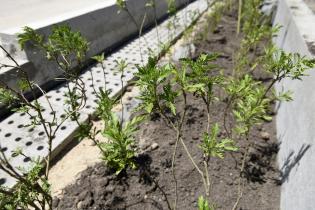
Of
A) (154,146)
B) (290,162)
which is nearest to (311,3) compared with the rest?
(290,162)

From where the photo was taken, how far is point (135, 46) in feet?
19.6

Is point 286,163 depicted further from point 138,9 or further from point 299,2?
point 138,9

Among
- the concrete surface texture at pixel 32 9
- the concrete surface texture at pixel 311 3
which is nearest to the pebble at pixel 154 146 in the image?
the concrete surface texture at pixel 311 3

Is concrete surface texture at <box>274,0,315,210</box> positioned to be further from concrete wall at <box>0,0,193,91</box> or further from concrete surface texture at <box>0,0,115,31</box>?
concrete surface texture at <box>0,0,115,31</box>

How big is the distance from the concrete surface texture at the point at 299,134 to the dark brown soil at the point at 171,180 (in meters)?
0.17

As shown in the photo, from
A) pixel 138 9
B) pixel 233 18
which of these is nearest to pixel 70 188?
pixel 138 9

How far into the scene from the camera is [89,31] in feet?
16.8

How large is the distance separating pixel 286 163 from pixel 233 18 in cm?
515

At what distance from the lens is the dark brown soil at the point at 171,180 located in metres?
2.64

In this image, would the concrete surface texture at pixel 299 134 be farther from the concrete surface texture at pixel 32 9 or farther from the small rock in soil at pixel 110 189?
the concrete surface texture at pixel 32 9

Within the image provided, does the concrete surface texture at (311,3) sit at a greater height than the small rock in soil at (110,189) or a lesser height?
greater

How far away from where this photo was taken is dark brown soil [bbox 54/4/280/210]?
2643mm

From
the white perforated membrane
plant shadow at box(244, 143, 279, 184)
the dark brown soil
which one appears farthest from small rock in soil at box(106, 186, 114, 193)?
plant shadow at box(244, 143, 279, 184)

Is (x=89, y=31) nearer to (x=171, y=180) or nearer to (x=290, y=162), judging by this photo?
(x=171, y=180)
